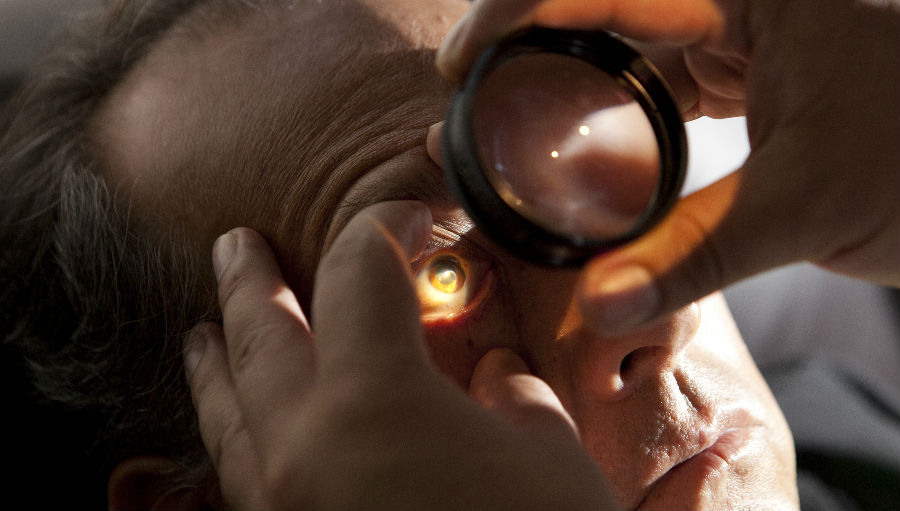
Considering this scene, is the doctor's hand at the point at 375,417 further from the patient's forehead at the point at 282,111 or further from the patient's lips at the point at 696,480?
the patient's lips at the point at 696,480

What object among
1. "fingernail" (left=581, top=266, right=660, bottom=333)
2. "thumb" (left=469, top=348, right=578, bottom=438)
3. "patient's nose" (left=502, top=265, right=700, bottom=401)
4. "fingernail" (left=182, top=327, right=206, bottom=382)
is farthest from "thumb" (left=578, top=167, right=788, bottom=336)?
"fingernail" (left=182, top=327, right=206, bottom=382)

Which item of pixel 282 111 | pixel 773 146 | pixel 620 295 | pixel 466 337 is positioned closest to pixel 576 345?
pixel 466 337

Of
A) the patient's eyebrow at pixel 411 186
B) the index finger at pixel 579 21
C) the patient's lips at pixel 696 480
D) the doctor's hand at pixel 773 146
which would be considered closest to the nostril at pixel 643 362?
the patient's lips at pixel 696 480

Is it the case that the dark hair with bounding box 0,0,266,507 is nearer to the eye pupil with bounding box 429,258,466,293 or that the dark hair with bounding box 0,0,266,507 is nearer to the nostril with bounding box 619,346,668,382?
the eye pupil with bounding box 429,258,466,293

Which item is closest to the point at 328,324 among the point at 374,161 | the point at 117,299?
the point at 374,161

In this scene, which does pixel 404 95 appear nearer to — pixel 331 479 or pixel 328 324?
pixel 328 324

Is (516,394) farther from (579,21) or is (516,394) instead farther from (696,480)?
(579,21)
